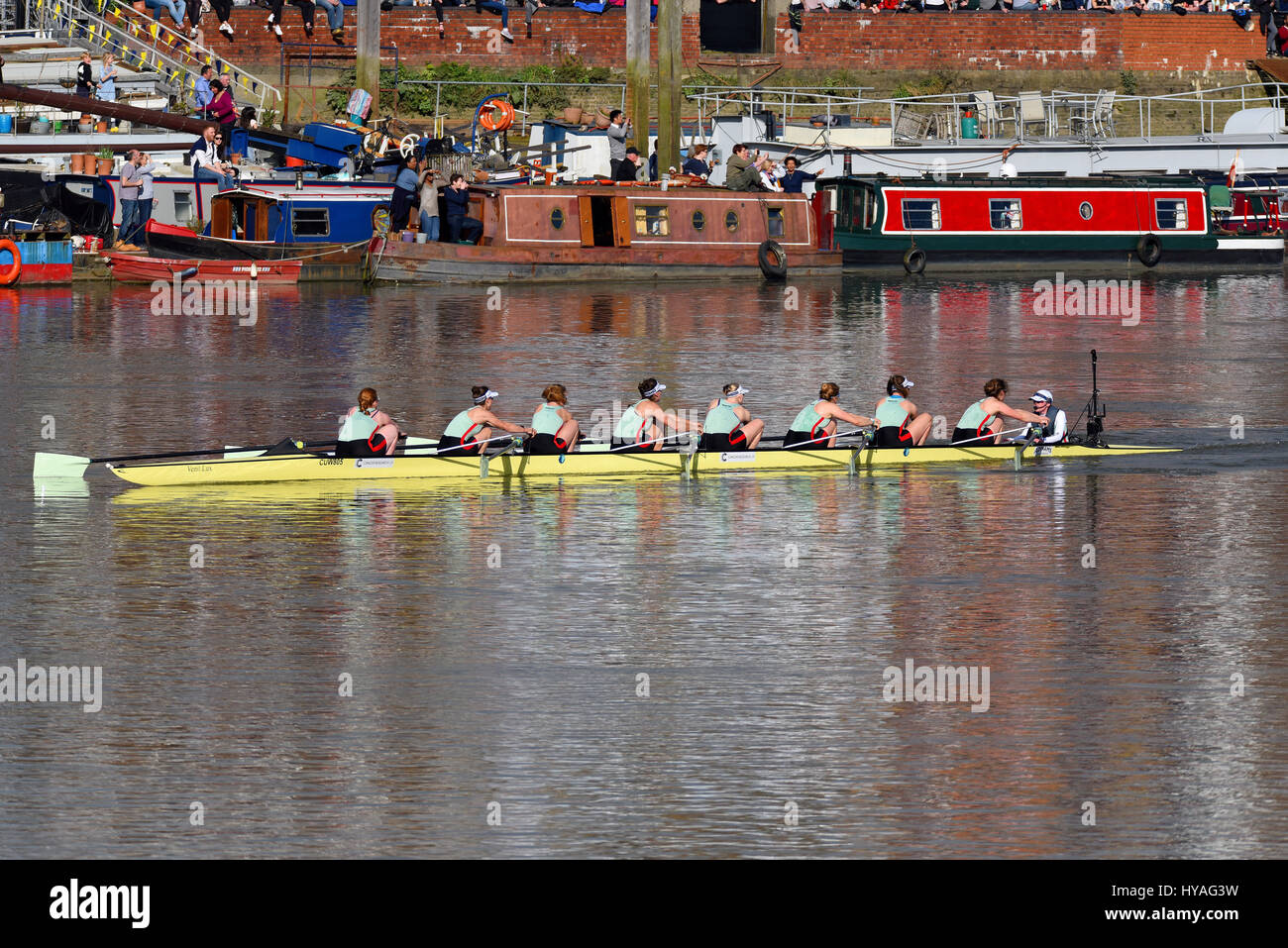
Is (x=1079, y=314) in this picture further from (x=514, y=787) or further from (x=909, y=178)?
(x=514, y=787)

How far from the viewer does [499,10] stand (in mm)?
53062

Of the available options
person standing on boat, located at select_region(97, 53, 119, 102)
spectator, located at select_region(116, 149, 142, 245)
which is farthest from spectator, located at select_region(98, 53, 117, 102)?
spectator, located at select_region(116, 149, 142, 245)

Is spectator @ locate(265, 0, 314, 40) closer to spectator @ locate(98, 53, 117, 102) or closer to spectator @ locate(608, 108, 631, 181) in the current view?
spectator @ locate(98, 53, 117, 102)

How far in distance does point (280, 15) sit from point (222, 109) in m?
6.66

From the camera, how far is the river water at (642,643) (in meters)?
12.9

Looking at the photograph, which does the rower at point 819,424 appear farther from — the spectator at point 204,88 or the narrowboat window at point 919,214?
the spectator at point 204,88

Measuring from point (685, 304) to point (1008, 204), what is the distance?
31.7 ft

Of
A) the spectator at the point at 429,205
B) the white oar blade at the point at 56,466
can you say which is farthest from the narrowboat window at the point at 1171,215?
the white oar blade at the point at 56,466

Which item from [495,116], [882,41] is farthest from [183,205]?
[882,41]

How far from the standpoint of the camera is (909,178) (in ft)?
153

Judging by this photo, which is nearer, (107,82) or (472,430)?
(472,430)

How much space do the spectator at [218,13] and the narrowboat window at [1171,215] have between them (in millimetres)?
22712

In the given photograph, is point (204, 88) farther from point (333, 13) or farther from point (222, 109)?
point (333, 13)
